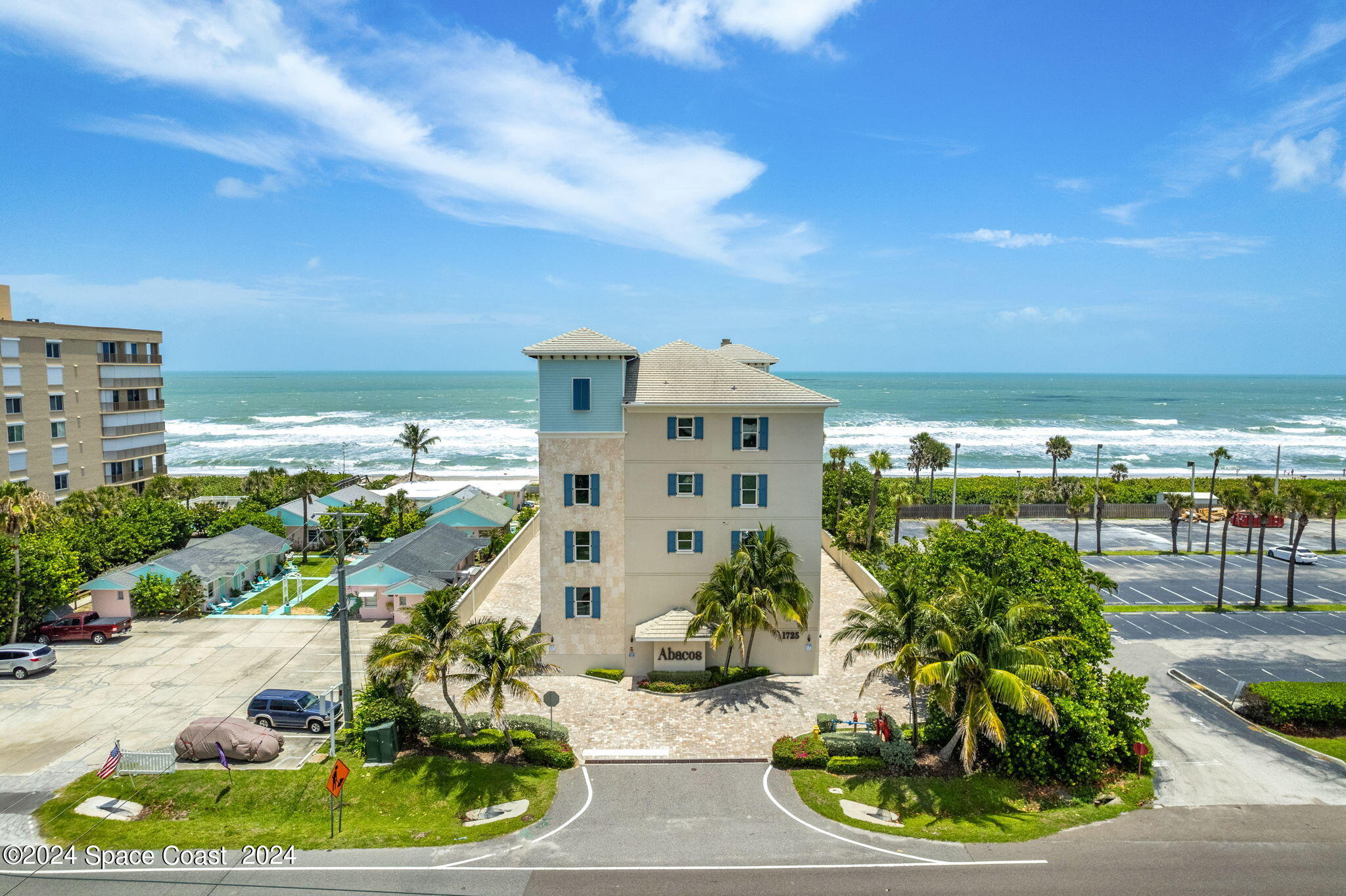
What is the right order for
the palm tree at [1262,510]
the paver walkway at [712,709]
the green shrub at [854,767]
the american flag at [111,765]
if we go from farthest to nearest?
the palm tree at [1262,510], the paver walkway at [712,709], the green shrub at [854,767], the american flag at [111,765]

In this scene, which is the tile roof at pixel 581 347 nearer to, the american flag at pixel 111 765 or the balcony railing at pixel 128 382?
the american flag at pixel 111 765

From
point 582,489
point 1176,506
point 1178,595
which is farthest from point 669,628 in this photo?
point 1176,506

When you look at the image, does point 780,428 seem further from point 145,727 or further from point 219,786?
point 145,727

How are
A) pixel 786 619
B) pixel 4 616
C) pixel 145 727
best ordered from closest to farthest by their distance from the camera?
pixel 145 727
pixel 786 619
pixel 4 616

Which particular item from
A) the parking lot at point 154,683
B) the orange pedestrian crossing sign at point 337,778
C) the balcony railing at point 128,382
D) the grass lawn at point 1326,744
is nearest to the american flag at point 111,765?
the parking lot at point 154,683

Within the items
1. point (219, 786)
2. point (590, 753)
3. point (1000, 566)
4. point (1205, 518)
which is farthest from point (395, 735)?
point (1205, 518)

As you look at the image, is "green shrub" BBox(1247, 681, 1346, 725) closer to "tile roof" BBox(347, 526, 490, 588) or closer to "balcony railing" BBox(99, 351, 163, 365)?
"tile roof" BBox(347, 526, 490, 588)
